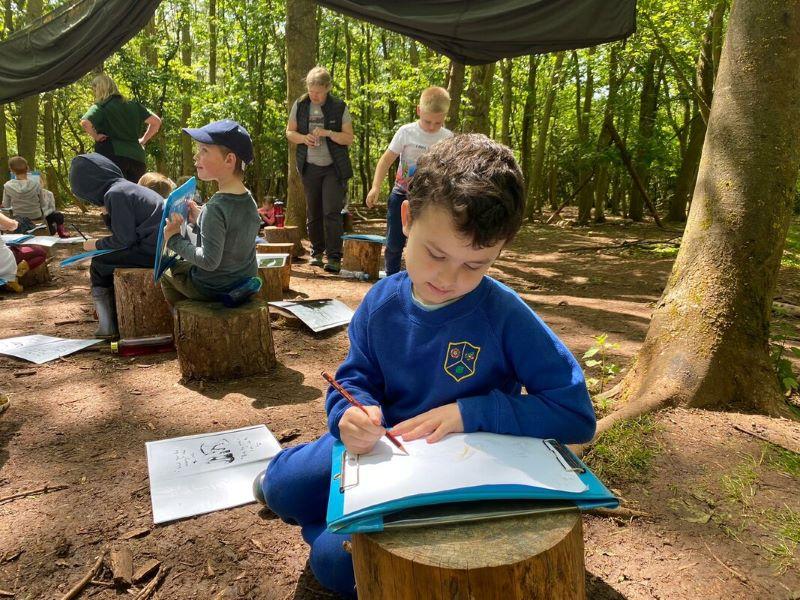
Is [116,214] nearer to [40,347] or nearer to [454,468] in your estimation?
[40,347]

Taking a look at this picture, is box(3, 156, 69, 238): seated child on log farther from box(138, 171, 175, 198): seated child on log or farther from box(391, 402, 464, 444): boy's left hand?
box(391, 402, 464, 444): boy's left hand

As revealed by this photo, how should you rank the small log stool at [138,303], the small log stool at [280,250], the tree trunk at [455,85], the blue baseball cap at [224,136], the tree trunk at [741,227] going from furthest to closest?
the tree trunk at [455,85] → the small log stool at [280,250] → the small log stool at [138,303] → the blue baseball cap at [224,136] → the tree trunk at [741,227]

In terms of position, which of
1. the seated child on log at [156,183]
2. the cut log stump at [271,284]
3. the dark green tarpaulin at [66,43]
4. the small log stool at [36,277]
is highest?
the dark green tarpaulin at [66,43]

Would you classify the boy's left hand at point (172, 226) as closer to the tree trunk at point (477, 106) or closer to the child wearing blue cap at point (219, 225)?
the child wearing blue cap at point (219, 225)

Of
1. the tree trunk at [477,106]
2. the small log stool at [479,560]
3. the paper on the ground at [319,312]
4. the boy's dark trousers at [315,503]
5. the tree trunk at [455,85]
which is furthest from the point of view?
the tree trunk at [477,106]

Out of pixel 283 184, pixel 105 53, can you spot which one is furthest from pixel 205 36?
pixel 105 53

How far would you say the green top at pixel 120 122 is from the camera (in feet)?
17.8

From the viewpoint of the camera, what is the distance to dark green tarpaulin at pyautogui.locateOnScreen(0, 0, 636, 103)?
356cm

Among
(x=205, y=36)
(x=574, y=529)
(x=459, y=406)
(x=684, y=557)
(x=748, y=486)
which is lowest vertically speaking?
(x=684, y=557)

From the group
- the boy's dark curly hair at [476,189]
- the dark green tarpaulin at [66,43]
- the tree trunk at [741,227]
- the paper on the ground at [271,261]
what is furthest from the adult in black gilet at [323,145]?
the boy's dark curly hair at [476,189]

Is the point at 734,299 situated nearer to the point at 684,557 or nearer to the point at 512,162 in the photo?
the point at 684,557

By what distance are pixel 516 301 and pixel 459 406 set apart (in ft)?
1.07

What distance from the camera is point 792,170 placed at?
2.33 meters

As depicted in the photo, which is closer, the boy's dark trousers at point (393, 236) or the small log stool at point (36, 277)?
the boy's dark trousers at point (393, 236)
